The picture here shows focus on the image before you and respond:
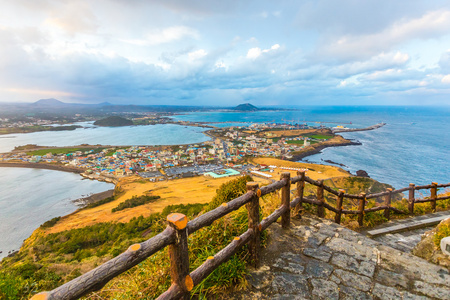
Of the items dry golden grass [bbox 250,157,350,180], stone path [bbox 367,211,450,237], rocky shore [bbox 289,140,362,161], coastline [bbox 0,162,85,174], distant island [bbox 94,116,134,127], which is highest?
stone path [bbox 367,211,450,237]

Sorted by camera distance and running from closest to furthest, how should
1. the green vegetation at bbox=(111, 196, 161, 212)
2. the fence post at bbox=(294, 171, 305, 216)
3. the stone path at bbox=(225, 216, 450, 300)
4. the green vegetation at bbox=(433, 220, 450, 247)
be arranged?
the stone path at bbox=(225, 216, 450, 300) < the green vegetation at bbox=(433, 220, 450, 247) < the fence post at bbox=(294, 171, 305, 216) < the green vegetation at bbox=(111, 196, 161, 212)

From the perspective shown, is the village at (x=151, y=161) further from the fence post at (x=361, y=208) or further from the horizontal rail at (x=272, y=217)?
the horizontal rail at (x=272, y=217)

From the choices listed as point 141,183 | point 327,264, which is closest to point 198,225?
point 327,264

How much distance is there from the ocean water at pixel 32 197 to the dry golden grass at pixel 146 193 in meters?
3.26

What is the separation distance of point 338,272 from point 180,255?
254 cm

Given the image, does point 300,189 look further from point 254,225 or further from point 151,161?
point 151,161

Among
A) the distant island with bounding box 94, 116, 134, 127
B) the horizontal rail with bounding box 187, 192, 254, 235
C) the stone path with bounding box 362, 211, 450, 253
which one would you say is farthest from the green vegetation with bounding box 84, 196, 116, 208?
the distant island with bounding box 94, 116, 134, 127

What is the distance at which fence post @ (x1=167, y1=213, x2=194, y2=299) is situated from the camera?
6.87ft

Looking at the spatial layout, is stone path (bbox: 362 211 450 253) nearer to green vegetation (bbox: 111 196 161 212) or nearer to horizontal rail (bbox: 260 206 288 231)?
horizontal rail (bbox: 260 206 288 231)

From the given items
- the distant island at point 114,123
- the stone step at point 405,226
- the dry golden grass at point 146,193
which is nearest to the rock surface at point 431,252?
the stone step at point 405,226

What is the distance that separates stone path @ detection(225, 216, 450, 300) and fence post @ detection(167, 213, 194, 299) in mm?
814

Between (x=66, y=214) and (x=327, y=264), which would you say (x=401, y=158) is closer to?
(x=327, y=264)

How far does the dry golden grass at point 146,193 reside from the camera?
18922mm

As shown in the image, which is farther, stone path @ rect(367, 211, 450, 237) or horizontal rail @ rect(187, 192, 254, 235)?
stone path @ rect(367, 211, 450, 237)
